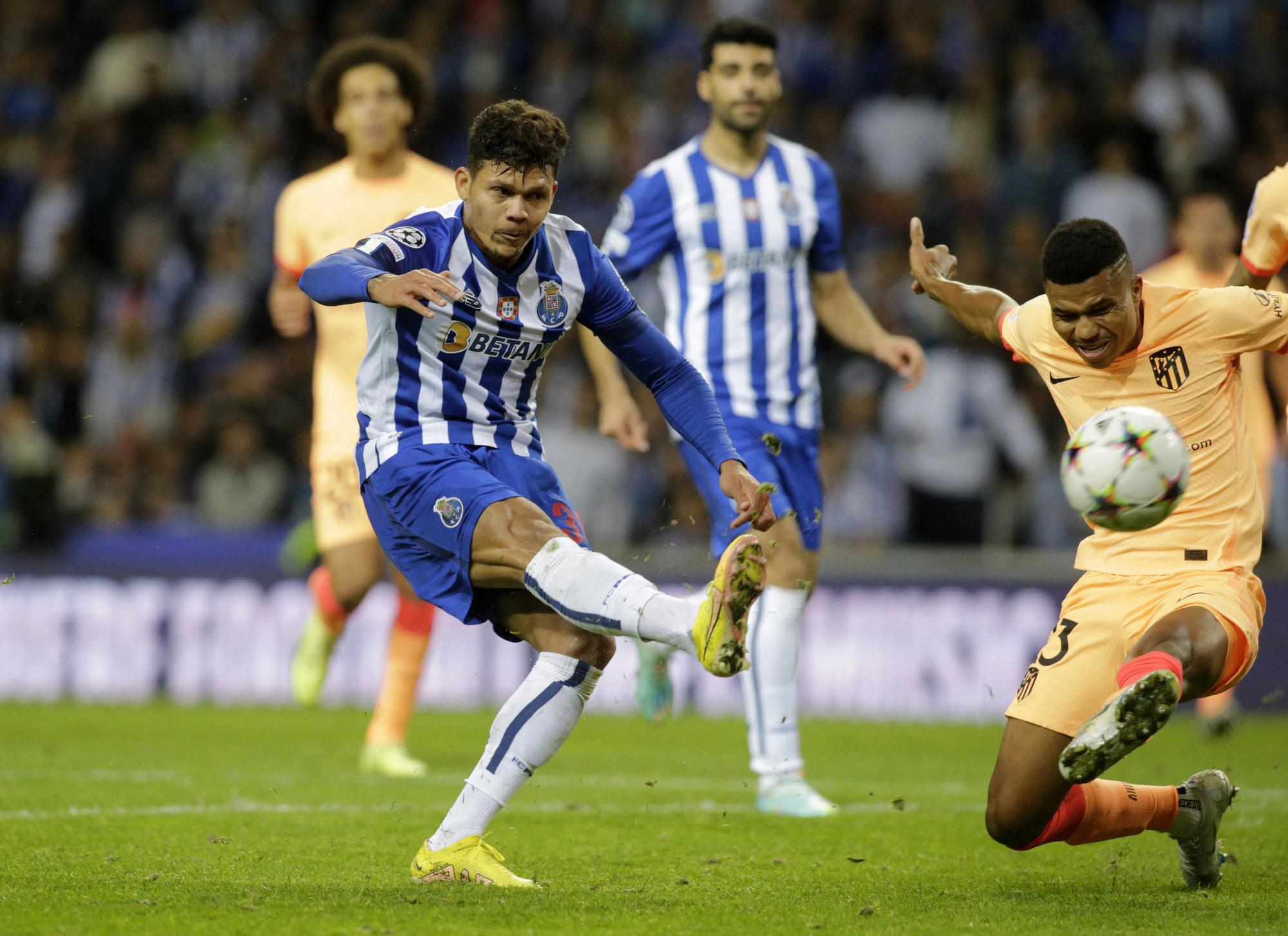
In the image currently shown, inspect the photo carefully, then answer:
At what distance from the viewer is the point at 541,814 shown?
6.44 metres

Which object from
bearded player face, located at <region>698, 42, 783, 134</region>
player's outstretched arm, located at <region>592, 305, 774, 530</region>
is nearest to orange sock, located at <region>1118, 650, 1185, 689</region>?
player's outstretched arm, located at <region>592, 305, 774, 530</region>

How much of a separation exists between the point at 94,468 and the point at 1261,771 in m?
8.65

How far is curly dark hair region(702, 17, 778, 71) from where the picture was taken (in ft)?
22.8

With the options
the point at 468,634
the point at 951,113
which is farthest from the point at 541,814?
the point at 951,113

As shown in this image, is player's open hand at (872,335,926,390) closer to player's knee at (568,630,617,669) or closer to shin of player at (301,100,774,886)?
shin of player at (301,100,774,886)

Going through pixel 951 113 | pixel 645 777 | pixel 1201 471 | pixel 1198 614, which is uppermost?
pixel 951 113

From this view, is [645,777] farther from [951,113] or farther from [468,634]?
[951,113]

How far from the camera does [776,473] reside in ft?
22.1

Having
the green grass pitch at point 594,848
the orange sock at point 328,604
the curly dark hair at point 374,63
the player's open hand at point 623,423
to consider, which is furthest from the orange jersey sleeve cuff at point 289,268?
the green grass pitch at point 594,848

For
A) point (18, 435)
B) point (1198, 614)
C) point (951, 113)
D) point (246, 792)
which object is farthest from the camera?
point (951, 113)

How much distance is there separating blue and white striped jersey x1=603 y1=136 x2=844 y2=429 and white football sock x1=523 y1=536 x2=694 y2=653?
101 inches

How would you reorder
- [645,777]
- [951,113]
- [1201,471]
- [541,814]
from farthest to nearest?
[951,113] → [645,777] → [541,814] → [1201,471]

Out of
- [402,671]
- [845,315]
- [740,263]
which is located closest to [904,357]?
[845,315]

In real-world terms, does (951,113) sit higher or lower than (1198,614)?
higher
